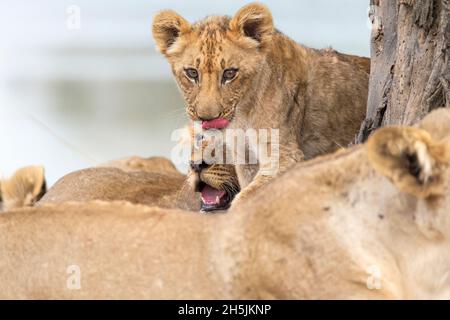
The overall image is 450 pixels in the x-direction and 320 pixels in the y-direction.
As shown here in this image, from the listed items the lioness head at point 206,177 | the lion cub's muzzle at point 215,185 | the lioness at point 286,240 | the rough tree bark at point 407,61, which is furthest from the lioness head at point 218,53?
the lioness at point 286,240

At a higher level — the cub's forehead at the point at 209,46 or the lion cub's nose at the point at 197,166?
the cub's forehead at the point at 209,46

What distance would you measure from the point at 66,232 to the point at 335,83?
288 cm

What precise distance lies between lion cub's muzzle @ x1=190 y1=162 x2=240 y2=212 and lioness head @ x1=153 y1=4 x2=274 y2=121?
43cm

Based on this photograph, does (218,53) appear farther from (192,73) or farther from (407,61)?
(407,61)

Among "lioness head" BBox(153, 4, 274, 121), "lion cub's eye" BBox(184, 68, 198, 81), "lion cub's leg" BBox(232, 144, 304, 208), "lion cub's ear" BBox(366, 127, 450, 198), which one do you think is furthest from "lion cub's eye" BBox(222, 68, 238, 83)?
"lion cub's ear" BBox(366, 127, 450, 198)

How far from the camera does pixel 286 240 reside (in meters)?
3.59

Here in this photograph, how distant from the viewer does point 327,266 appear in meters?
3.53

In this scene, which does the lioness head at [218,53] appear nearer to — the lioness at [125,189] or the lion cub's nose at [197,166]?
the lion cub's nose at [197,166]

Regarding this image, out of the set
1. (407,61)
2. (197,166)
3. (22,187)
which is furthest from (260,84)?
(22,187)

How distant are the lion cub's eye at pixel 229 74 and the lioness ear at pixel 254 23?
0.24m

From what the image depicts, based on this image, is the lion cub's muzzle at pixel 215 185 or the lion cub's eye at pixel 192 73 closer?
the lion cub's eye at pixel 192 73

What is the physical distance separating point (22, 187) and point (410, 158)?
262cm

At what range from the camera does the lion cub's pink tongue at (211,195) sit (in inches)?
241

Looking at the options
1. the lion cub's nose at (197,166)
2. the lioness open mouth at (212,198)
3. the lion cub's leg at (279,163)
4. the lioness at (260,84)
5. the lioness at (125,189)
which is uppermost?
the lioness at (260,84)
